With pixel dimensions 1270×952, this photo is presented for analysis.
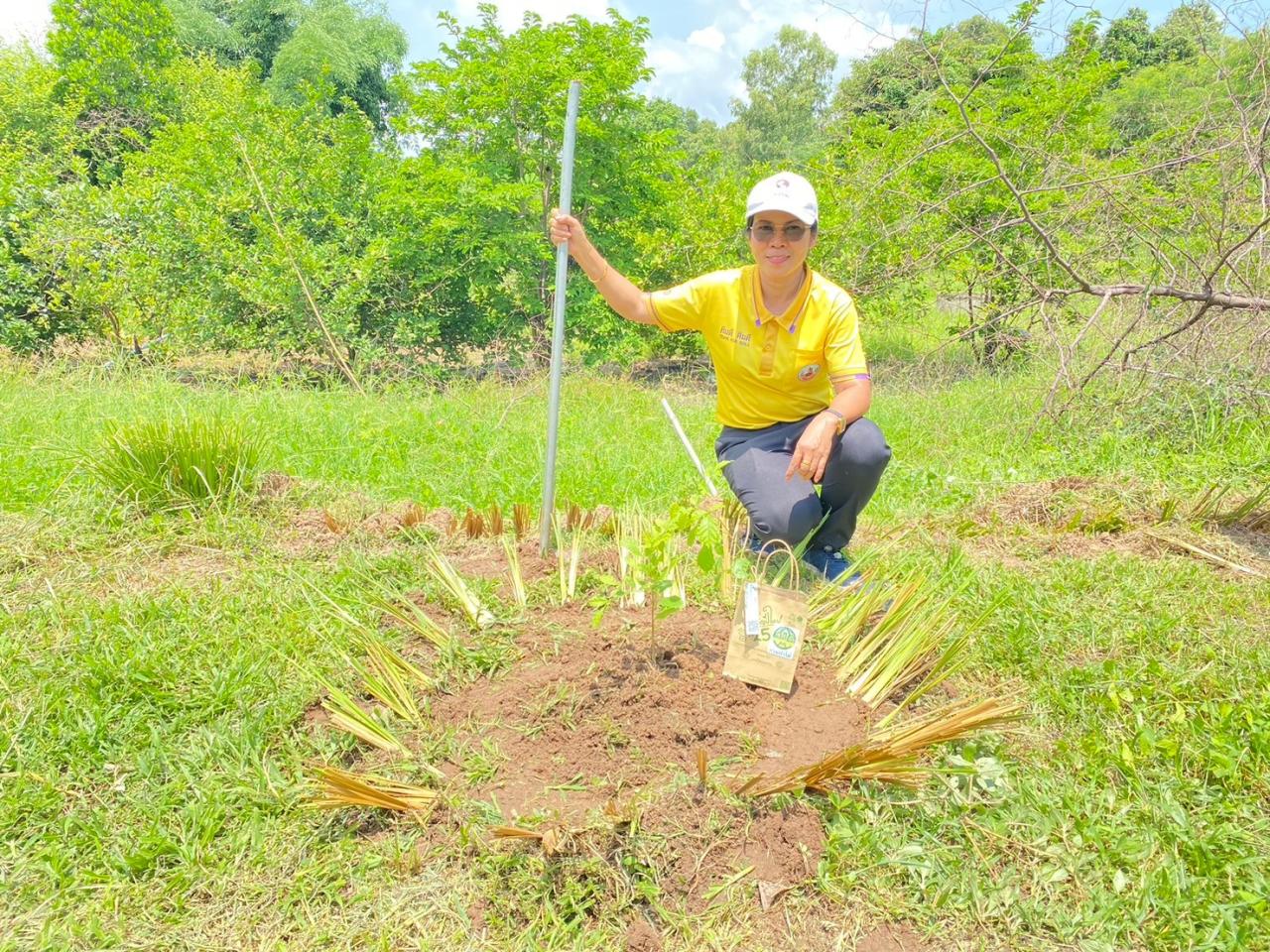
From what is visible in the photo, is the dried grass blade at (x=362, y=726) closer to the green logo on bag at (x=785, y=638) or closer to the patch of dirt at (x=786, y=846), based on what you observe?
the patch of dirt at (x=786, y=846)

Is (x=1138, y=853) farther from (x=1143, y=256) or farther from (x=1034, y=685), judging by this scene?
(x=1143, y=256)

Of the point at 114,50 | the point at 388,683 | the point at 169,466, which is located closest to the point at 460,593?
the point at 388,683

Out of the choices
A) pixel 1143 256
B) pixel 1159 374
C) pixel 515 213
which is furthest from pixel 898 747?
pixel 515 213

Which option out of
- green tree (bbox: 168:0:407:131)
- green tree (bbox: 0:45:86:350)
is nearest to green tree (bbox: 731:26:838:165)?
green tree (bbox: 168:0:407:131)

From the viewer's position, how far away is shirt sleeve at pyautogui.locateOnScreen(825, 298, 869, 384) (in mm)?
2566

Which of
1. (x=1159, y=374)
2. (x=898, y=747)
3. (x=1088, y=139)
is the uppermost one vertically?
(x=1088, y=139)

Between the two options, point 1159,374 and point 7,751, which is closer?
point 7,751

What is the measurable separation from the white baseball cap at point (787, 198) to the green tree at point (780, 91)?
35687mm

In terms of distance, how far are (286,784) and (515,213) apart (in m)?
6.19

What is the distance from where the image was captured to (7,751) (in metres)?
1.84

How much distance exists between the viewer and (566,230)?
2.34 metres

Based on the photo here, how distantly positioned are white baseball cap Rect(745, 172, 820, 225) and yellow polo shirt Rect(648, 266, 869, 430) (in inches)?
10.8

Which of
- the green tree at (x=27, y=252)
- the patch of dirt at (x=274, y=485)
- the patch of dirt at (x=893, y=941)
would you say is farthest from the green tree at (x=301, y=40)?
the patch of dirt at (x=893, y=941)

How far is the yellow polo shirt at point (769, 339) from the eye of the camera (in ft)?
8.57
